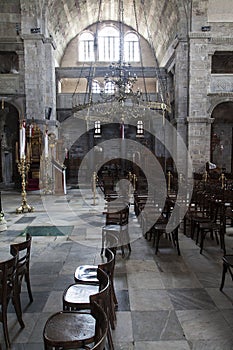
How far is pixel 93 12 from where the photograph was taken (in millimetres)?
22609

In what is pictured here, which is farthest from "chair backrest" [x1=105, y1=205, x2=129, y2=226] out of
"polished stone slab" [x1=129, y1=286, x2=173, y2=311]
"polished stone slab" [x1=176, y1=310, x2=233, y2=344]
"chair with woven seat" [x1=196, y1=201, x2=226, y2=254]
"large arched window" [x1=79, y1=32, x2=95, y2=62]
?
"large arched window" [x1=79, y1=32, x2=95, y2=62]

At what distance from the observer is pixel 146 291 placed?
14.0 feet

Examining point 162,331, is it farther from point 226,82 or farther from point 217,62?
point 217,62

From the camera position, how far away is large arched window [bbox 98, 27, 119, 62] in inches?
960

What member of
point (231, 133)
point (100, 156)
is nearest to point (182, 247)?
point (231, 133)

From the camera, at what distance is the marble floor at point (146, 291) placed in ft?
10.5

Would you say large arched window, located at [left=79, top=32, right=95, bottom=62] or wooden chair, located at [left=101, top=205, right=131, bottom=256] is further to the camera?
large arched window, located at [left=79, top=32, right=95, bottom=62]

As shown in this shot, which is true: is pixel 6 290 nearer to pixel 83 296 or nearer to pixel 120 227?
pixel 83 296

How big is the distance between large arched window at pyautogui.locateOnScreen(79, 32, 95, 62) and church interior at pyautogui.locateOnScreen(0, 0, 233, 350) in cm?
8

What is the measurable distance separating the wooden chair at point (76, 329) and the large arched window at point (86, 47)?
24.1 meters

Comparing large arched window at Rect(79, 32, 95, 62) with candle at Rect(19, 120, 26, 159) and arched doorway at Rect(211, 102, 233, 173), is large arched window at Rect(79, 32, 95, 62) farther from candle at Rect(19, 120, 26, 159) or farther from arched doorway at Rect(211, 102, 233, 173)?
candle at Rect(19, 120, 26, 159)

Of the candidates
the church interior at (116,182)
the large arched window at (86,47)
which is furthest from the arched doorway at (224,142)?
the large arched window at (86,47)

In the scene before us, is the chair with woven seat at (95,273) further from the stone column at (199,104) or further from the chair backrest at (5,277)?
the stone column at (199,104)

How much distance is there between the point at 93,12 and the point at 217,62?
9510 mm
